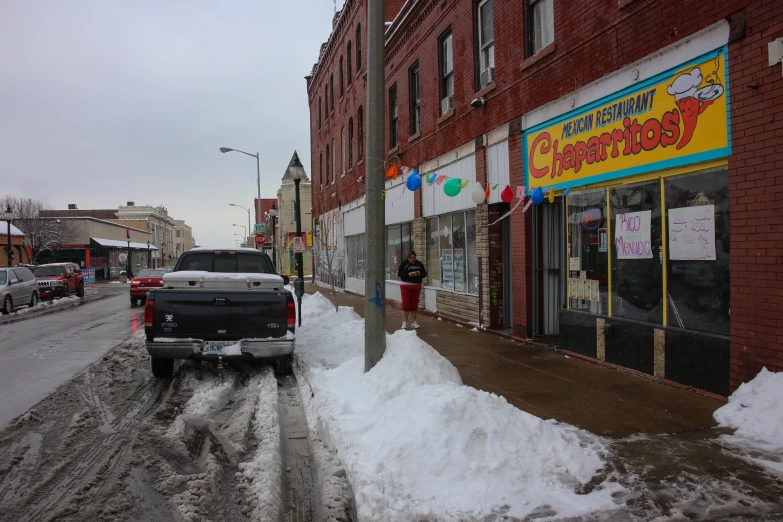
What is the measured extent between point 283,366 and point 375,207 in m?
2.91

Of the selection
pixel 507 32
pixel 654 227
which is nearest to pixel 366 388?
pixel 654 227

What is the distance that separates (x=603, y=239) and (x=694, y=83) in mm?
2388

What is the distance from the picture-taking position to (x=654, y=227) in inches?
268

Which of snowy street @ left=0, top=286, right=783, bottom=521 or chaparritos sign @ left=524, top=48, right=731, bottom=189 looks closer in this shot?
snowy street @ left=0, top=286, right=783, bottom=521

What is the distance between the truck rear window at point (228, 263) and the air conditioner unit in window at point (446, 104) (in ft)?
20.4

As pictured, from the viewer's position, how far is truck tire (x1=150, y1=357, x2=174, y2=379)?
779 centimetres

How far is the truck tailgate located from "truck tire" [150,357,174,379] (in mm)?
698

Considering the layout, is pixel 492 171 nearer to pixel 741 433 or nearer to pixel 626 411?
pixel 626 411

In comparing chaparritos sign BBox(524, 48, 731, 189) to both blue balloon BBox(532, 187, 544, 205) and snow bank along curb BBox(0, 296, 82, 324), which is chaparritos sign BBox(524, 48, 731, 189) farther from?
snow bank along curb BBox(0, 296, 82, 324)


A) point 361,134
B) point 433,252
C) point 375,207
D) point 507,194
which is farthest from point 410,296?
point 361,134

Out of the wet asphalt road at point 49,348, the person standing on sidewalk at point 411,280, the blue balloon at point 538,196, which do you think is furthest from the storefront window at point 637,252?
the wet asphalt road at point 49,348

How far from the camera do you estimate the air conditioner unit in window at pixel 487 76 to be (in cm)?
1095

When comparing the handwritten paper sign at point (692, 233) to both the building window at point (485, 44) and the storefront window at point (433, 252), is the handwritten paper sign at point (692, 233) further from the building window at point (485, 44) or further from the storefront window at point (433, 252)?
the storefront window at point (433, 252)

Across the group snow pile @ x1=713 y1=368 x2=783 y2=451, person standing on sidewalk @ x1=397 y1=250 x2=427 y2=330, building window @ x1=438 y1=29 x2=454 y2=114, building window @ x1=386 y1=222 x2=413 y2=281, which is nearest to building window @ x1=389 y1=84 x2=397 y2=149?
building window @ x1=386 y1=222 x2=413 y2=281
